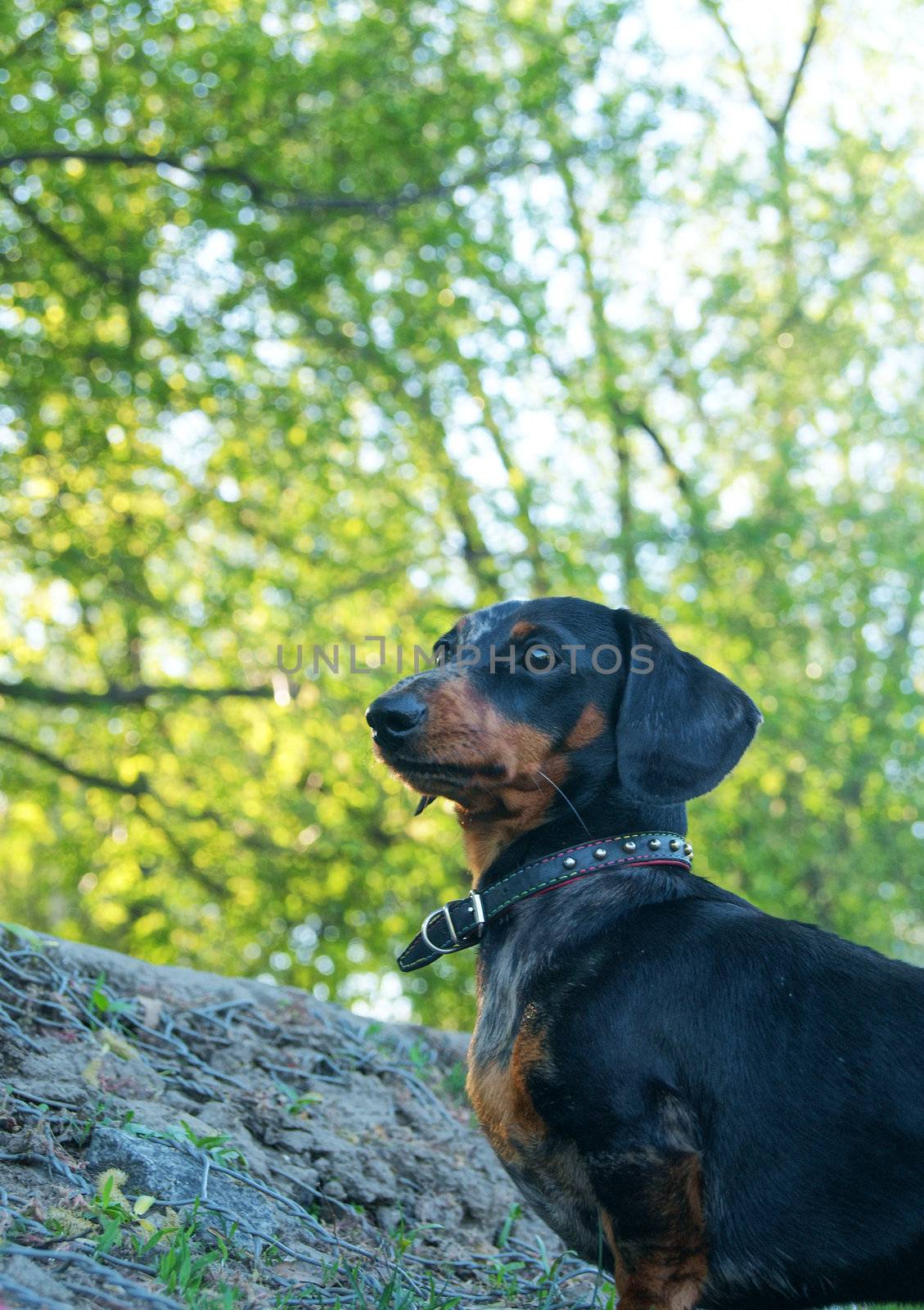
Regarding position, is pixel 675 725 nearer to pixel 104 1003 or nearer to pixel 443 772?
pixel 443 772

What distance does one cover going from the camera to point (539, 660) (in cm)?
378

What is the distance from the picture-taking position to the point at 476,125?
39.6 ft

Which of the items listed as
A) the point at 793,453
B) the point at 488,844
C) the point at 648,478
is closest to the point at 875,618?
the point at 793,453

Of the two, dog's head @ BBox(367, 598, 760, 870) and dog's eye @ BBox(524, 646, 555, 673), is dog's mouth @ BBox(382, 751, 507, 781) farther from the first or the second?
dog's eye @ BBox(524, 646, 555, 673)

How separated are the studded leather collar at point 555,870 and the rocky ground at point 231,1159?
952 millimetres

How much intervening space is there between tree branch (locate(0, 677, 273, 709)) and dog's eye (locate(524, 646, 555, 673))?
9.40 metres

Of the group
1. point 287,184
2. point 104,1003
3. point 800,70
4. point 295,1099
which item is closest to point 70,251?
point 287,184

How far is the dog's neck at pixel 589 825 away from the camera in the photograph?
11.9 feet

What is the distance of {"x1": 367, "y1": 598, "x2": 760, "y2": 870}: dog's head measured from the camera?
A: 3.52 m

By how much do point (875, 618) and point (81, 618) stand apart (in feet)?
30.0

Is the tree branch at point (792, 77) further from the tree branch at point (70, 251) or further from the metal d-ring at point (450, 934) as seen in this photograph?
the metal d-ring at point (450, 934)

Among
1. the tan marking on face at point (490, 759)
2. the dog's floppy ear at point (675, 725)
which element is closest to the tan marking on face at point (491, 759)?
the tan marking on face at point (490, 759)

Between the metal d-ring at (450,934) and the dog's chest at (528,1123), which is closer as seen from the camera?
the dog's chest at (528,1123)

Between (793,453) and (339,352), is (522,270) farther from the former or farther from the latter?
(793,453)
